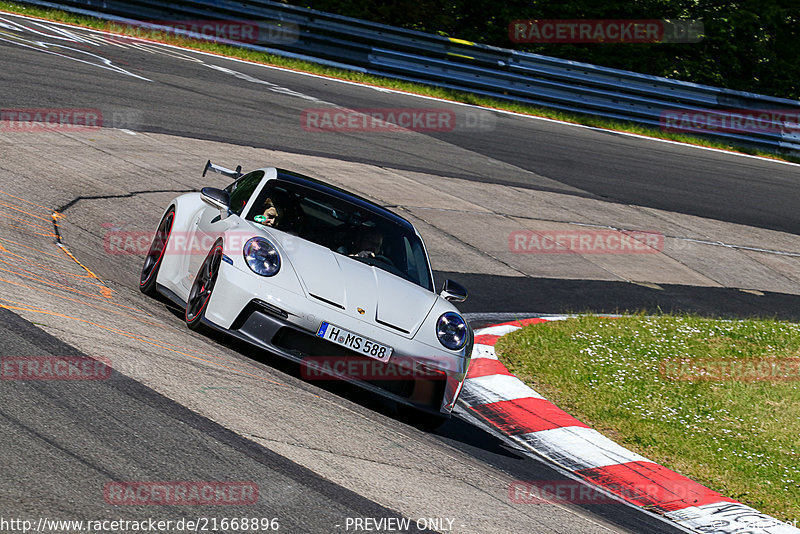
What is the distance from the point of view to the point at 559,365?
830cm

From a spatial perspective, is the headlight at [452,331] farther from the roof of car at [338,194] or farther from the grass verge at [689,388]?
the grass verge at [689,388]

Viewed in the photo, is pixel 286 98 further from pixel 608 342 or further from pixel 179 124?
pixel 608 342

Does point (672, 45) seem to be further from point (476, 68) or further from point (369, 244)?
point (369, 244)

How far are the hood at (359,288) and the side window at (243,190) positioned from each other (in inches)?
26.9

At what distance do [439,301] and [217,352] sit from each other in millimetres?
1606

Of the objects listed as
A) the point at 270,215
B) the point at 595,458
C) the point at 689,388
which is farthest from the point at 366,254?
the point at 689,388

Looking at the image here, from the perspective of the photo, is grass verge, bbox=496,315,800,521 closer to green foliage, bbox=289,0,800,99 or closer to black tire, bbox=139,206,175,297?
black tire, bbox=139,206,175,297

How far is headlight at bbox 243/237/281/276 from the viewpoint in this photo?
6066 mm

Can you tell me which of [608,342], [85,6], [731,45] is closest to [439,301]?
[608,342]

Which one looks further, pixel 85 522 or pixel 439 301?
pixel 439 301

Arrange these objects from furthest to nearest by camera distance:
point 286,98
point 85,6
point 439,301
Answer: point 85,6 → point 286,98 → point 439,301

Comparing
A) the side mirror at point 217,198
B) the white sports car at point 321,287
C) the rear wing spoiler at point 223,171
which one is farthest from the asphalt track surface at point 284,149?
the rear wing spoiler at point 223,171

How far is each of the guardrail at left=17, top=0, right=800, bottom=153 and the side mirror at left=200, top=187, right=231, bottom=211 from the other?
15.1 metres

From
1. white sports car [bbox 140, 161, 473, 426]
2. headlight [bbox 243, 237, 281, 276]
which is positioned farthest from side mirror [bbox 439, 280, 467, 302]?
headlight [bbox 243, 237, 281, 276]
